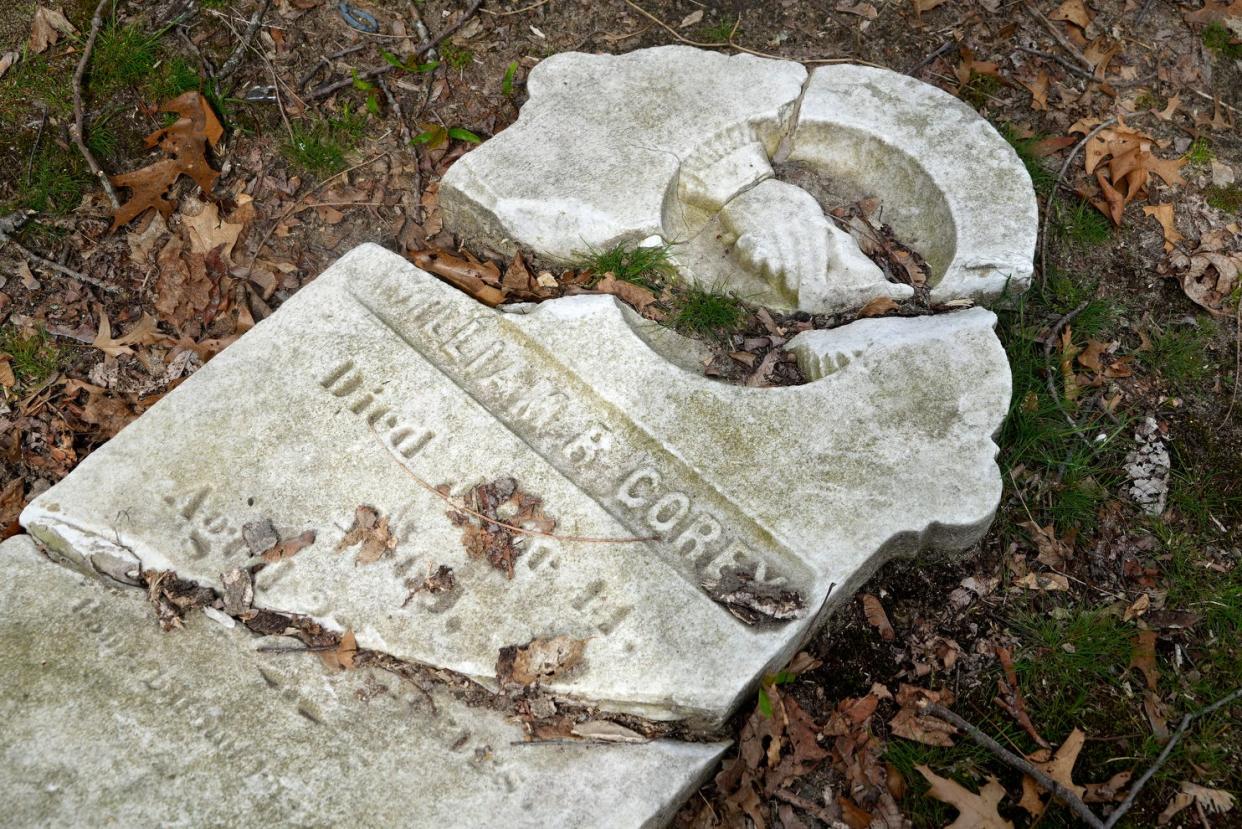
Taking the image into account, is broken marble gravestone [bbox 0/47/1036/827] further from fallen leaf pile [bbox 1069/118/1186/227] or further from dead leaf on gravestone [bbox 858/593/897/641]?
fallen leaf pile [bbox 1069/118/1186/227]

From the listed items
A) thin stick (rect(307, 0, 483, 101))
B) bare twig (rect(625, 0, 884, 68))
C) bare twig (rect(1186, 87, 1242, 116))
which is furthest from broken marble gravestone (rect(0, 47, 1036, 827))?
bare twig (rect(1186, 87, 1242, 116))

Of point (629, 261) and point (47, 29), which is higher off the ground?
point (47, 29)

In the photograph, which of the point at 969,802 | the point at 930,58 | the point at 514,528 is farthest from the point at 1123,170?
the point at 514,528

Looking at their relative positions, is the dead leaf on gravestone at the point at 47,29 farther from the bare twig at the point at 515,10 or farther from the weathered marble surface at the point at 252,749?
the weathered marble surface at the point at 252,749

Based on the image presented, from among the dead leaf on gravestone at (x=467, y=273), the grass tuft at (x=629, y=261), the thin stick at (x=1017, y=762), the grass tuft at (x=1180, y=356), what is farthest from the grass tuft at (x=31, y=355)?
the grass tuft at (x=1180, y=356)

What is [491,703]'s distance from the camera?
2.69 metres

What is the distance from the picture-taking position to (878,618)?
309 cm

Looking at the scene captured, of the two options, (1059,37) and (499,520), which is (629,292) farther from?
(1059,37)

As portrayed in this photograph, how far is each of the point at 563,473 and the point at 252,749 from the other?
119 cm

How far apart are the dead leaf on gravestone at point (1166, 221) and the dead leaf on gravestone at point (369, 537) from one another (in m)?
3.46

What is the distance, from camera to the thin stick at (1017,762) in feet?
8.80

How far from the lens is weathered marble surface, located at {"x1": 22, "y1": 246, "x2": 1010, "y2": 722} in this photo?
274 cm

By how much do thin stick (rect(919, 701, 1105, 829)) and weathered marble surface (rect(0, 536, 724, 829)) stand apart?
2.51ft

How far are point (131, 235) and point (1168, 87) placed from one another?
4.89 meters
